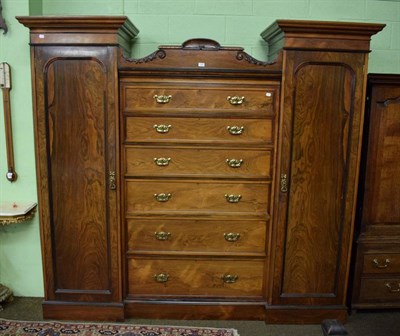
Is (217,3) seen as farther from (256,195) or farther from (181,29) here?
(256,195)

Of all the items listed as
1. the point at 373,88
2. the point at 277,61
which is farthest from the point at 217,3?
the point at 373,88

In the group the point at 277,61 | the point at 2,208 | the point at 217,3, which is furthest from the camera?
the point at 217,3

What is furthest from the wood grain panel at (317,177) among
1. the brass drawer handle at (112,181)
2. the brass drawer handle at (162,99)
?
the brass drawer handle at (112,181)

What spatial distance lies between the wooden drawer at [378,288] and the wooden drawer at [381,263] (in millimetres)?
64

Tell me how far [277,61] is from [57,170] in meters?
1.45

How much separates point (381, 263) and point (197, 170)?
54.4 inches

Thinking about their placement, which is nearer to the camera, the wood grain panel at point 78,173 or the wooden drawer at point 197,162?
the wood grain panel at point 78,173

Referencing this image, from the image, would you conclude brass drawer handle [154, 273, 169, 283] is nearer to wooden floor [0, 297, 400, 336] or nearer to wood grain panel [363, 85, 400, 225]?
wooden floor [0, 297, 400, 336]

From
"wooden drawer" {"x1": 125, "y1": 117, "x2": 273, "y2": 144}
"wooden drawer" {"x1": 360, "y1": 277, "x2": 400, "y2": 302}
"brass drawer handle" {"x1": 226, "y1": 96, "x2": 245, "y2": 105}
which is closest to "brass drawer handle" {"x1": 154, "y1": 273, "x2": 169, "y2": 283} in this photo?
"wooden drawer" {"x1": 125, "y1": 117, "x2": 273, "y2": 144}

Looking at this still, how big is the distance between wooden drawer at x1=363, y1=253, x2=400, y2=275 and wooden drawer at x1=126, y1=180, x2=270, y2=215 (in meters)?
0.80

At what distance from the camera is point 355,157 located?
2.17 metres

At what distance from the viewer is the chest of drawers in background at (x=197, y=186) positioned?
7.04 feet

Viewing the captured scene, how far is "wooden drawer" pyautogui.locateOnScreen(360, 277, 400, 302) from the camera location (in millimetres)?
2426

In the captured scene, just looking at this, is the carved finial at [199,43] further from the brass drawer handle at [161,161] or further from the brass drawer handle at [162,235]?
the brass drawer handle at [162,235]
